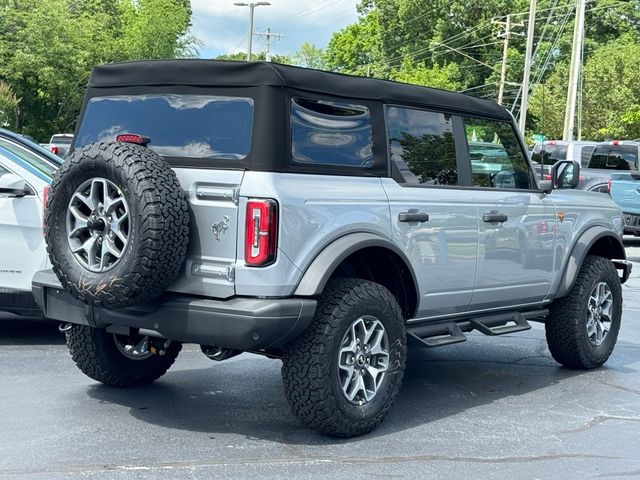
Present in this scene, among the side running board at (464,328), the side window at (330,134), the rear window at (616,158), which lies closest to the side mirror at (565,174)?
the side running board at (464,328)

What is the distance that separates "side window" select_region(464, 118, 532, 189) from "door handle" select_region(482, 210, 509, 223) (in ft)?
0.76

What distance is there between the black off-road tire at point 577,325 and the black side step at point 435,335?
1.40 m

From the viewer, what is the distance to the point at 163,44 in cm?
4559

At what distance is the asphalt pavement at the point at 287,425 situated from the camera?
16.2 feet

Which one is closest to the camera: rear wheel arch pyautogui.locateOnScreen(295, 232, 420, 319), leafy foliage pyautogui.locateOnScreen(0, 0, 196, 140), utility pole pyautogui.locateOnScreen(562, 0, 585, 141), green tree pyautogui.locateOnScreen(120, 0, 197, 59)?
rear wheel arch pyautogui.locateOnScreen(295, 232, 420, 319)

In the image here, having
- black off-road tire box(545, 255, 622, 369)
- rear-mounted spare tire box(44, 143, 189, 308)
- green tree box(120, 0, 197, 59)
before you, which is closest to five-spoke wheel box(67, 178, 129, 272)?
rear-mounted spare tire box(44, 143, 189, 308)

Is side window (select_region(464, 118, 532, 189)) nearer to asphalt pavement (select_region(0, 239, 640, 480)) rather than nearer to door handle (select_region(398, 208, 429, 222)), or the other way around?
door handle (select_region(398, 208, 429, 222))

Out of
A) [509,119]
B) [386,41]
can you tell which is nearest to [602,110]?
[386,41]

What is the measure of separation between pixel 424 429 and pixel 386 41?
65274 mm

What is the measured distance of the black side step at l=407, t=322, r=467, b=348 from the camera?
236 inches

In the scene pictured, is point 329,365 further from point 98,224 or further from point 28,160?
point 28,160

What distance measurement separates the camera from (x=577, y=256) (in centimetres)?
744

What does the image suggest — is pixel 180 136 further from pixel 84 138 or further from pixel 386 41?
pixel 386 41

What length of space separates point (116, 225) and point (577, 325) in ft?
12.8
